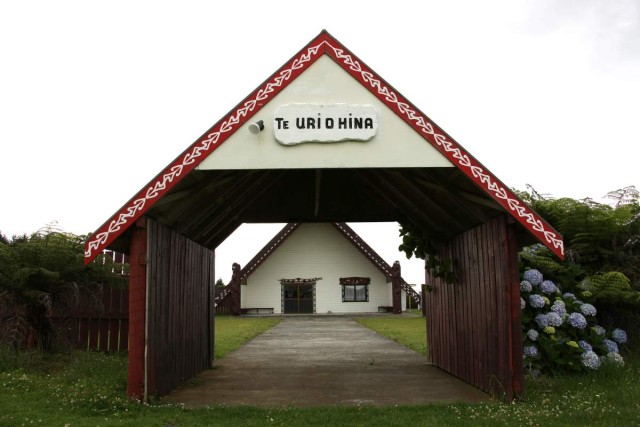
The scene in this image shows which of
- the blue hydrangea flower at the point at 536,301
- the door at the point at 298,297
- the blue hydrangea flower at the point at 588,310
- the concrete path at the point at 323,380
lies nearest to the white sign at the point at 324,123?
the concrete path at the point at 323,380

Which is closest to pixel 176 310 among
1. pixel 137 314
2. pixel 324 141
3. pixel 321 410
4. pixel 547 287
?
pixel 137 314

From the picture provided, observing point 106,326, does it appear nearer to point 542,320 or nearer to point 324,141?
point 324,141

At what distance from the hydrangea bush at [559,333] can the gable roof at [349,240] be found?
28.4 meters

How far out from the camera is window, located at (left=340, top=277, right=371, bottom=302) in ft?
135

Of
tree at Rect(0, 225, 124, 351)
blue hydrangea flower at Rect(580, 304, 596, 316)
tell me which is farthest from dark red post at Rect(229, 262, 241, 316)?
blue hydrangea flower at Rect(580, 304, 596, 316)

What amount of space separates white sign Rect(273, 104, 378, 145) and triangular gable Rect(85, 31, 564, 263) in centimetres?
31

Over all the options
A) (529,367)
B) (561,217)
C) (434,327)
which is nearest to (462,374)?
(529,367)

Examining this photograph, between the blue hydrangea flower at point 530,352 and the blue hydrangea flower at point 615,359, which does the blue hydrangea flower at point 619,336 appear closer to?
the blue hydrangea flower at point 615,359

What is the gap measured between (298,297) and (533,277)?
102 ft

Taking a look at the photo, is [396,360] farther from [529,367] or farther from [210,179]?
[210,179]

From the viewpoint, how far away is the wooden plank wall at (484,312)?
876cm

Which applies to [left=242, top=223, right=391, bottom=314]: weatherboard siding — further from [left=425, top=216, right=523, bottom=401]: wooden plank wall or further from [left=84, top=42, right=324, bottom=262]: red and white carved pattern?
[left=84, top=42, right=324, bottom=262]: red and white carved pattern

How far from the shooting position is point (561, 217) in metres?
12.7

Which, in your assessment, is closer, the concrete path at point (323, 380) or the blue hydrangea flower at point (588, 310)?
the concrete path at point (323, 380)
